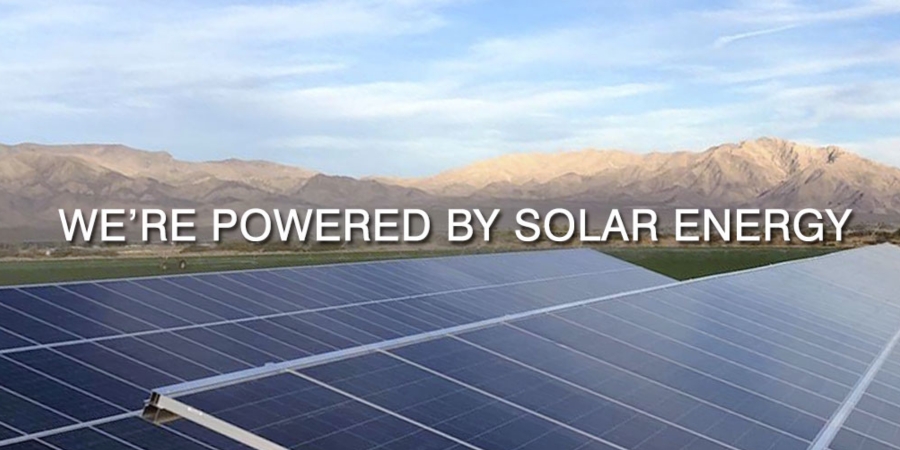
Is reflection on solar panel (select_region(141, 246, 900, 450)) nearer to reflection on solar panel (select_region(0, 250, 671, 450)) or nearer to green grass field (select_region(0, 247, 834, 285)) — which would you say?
reflection on solar panel (select_region(0, 250, 671, 450))

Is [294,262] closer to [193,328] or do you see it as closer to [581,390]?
[193,328]

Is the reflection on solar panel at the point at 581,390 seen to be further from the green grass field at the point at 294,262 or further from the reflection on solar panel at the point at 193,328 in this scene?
the green grass field at the point at 294,262

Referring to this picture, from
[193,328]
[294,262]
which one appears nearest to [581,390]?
[193,328]

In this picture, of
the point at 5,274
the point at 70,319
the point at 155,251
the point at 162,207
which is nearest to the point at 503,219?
the point at 162,207

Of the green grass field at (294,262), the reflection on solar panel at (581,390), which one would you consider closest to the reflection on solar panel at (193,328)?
the reflection on solar panel at (581,390)

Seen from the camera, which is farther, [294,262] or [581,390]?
[294,262]

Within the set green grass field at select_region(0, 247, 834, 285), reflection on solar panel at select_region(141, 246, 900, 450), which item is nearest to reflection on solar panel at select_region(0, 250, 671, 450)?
reflection on solar panel at select_region(141, 246, 900, 450)
